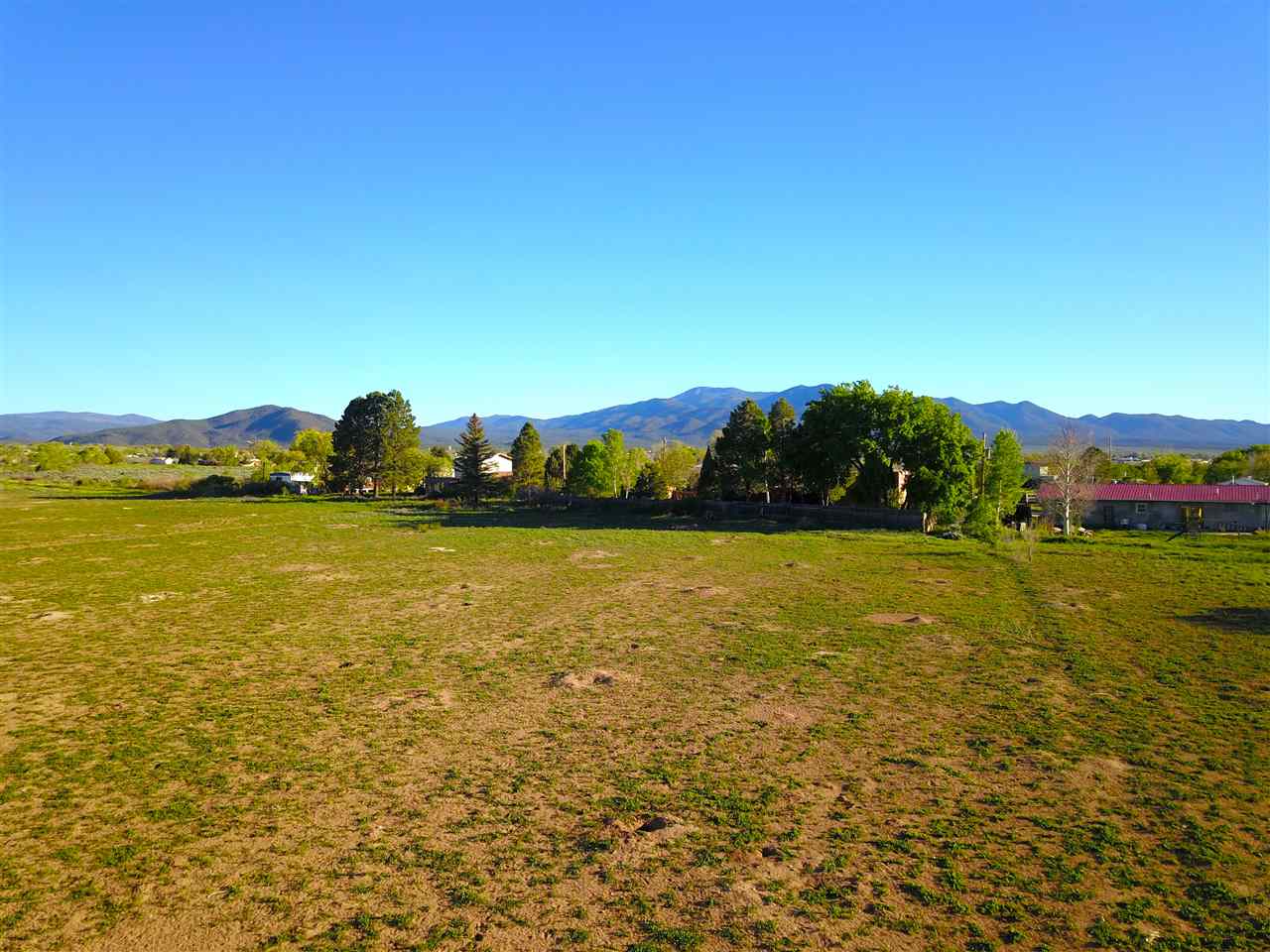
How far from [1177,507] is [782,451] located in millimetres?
34433

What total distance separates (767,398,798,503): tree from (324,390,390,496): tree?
52071mm

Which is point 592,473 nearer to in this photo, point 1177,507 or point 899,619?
point 1177,507

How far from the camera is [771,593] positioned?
27609 mm

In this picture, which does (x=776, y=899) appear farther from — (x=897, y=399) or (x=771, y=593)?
(x=897, y=399)

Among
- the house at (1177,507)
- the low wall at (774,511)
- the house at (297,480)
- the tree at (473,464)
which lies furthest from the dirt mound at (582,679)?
the house at (297,480)

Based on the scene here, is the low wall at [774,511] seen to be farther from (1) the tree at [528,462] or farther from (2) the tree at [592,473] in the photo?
(1) the tree at [528,462]

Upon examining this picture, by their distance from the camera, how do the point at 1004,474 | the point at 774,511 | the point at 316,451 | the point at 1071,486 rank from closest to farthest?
the point at 1071,486 → the point at 1004,474 → the point at 774,511 → the point at 316,451

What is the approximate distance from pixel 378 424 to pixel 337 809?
8619 centimetres

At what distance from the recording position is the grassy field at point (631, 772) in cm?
800

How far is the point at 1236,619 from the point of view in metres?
23.1

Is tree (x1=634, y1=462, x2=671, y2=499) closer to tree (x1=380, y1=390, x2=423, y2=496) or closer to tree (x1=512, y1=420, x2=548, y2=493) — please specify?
tree (x1=512, y1=420, x2=548, y2=493)

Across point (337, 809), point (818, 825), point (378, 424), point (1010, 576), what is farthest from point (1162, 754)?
point (378, 424)

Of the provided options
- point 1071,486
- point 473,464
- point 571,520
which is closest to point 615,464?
point 473,464

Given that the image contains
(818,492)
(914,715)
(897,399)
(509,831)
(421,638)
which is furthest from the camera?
(818,492)
